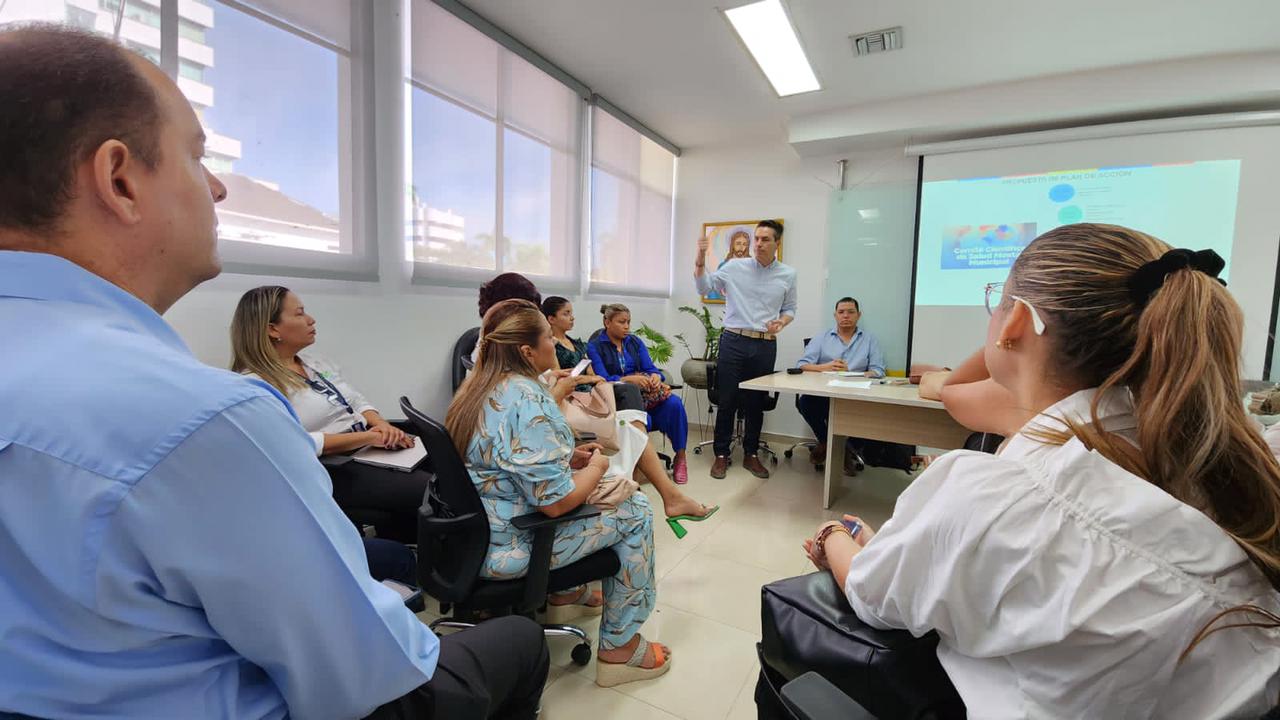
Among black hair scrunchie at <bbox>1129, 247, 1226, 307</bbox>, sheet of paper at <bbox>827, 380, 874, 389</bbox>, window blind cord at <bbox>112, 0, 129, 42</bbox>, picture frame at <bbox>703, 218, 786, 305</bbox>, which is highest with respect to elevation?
window blind cord at <bbox>112, 0, 129, 42</bbox>

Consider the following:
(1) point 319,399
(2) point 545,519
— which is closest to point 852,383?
(2) point 545,519

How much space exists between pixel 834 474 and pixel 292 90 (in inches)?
139

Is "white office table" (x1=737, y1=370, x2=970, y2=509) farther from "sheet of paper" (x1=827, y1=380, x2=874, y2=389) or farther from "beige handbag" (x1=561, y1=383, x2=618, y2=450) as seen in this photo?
"beige handbag" (x1=561, y1=383, x2=618, y2=450)

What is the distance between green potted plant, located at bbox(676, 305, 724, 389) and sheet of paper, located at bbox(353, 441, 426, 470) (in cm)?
279

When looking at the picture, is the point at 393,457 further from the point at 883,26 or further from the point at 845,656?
the point at 883,26

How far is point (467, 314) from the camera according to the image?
9.92 feet

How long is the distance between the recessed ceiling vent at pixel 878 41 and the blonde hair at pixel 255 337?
3.42m

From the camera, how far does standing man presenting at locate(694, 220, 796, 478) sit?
3938mm

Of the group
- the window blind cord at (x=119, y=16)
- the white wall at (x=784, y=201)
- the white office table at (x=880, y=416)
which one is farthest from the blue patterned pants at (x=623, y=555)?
the white wall at (x=784, y=201)

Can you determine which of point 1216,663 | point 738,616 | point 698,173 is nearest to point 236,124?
point 738,616

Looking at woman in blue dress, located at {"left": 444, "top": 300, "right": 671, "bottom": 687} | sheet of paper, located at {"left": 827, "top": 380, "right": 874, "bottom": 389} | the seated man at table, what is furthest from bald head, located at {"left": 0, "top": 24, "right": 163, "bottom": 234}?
the seated man at table

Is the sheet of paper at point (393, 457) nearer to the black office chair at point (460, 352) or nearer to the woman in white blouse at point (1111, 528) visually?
the black office chair at point (460, 352)

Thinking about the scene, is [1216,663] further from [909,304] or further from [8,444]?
[909,304]

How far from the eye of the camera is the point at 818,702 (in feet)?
2.27
